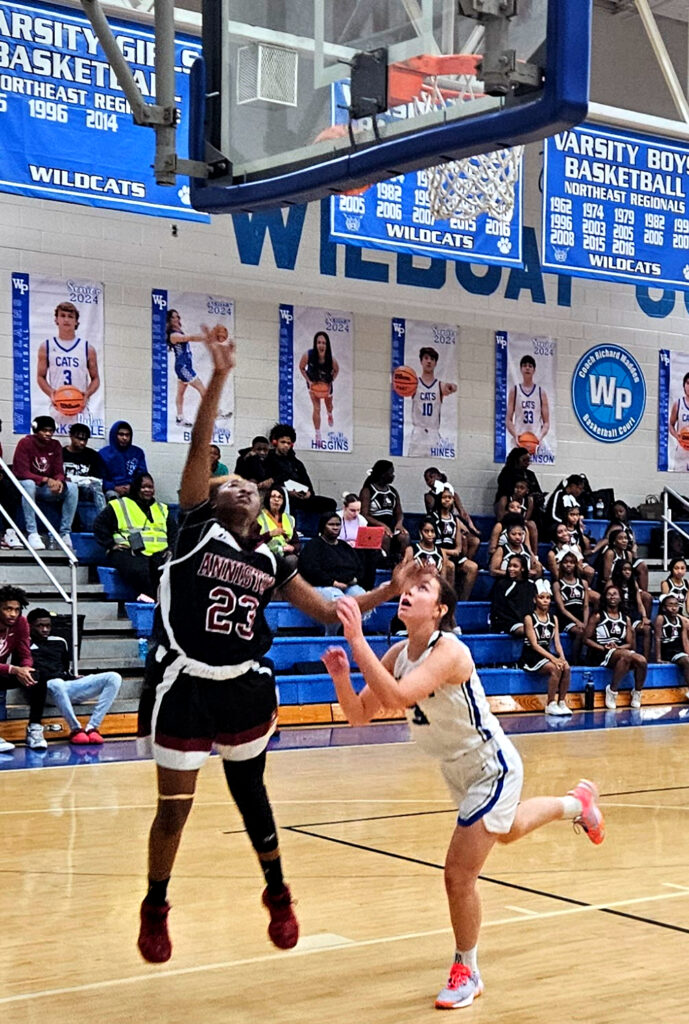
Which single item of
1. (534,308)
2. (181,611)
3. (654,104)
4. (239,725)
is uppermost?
(654,104)

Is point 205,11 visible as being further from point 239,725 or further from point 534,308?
point 534,308

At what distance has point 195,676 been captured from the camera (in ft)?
15.8

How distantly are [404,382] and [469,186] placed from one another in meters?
6.04

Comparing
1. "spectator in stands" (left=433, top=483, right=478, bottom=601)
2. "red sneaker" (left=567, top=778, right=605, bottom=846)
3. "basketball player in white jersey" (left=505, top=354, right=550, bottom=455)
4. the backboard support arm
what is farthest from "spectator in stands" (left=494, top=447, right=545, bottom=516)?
"red sneaker" (left=567, top=778, right=605, bottom=846)

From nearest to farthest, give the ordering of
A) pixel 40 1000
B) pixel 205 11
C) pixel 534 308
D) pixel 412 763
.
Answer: pixel 40 1000
pixel 205 11
pixel 412 763
pixel 534 308

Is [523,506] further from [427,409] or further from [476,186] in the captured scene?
[476,186]

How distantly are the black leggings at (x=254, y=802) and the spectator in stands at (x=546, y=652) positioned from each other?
918cm

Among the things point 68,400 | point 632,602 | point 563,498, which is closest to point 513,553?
point 632,602

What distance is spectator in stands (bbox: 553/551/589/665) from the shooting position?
1501 centimetres

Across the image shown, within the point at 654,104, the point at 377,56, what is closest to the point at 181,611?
the point at 377,56

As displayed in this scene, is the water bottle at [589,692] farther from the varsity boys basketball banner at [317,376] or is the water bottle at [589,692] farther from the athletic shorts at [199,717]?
the athletic shorts at [199,717]

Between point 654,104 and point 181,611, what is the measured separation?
49.4ft

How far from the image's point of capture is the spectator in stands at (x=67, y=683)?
11.2 meters

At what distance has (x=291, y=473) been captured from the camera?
14859mm
